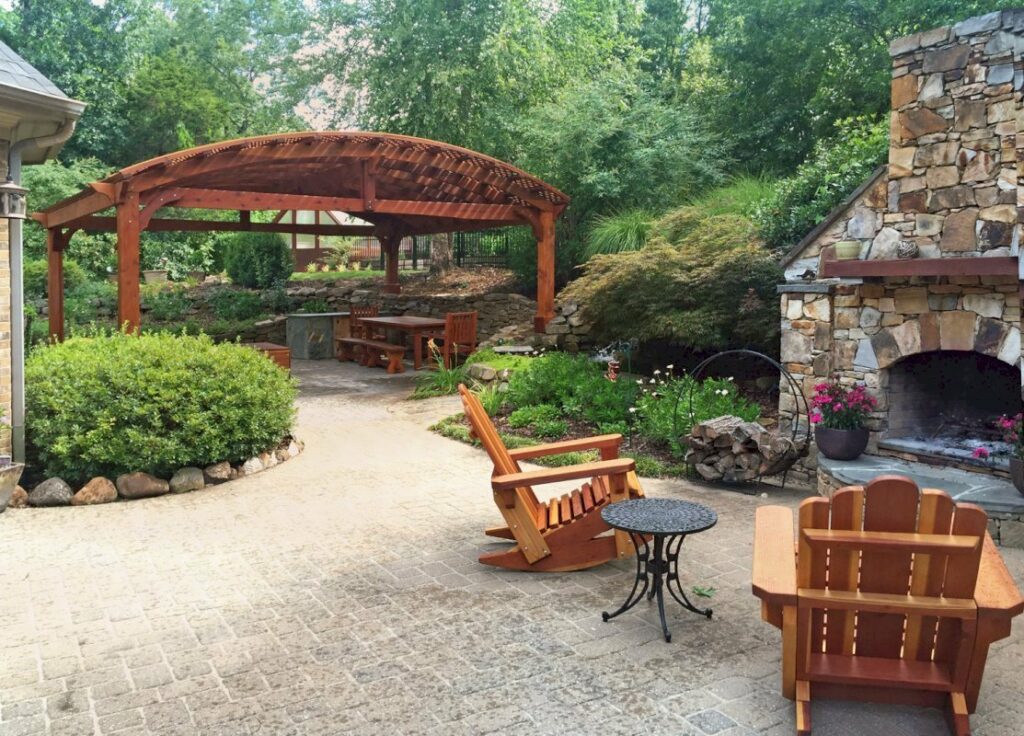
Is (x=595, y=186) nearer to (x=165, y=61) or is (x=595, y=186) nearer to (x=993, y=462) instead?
(x=993, y=462)

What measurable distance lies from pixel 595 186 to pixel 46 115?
33.4 ft

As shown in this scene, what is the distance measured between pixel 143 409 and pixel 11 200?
71.1 inches

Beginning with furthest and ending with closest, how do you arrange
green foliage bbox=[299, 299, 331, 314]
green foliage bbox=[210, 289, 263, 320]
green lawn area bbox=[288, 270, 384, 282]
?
green lawn area bbox=[288, 270, 384, 282] → green foliage bbox=[299, 299, 331, 314] → green foliage bbox=[210, 289, 263, 320]

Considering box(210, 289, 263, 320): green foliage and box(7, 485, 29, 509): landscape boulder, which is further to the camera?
box(210, 289, 263, 320): green foliage

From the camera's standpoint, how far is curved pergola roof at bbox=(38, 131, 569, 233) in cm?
1016

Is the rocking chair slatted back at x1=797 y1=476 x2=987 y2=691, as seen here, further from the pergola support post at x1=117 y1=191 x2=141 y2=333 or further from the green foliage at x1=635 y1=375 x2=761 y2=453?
the pergola support post at x1=117 y1=191 x2=141 y2=333

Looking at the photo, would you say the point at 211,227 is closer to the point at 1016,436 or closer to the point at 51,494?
the point at 51,494

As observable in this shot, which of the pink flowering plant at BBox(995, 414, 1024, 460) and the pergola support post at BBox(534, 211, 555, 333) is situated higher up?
the pergola support post at BBox(534, 211, 555, 333)

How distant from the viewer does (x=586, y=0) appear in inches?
847

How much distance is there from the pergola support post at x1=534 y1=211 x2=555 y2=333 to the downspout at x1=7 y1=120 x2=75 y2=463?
7.59 metres

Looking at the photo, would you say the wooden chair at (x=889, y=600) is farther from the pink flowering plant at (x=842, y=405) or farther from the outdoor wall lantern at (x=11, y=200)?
the outdoor wall lantern at (x=11, y=200)

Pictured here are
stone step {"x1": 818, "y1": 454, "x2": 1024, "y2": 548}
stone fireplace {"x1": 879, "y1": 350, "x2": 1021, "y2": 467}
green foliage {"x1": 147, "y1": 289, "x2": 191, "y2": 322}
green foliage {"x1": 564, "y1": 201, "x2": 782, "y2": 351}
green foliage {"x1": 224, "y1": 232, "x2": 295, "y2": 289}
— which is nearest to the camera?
stone step {"x1": 818, "y1": 454, "x2": 1024, "y2": 548}

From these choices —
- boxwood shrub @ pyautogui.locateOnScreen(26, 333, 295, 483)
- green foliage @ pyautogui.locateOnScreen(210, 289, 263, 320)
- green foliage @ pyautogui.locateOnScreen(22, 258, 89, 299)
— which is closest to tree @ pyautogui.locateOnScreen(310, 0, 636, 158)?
green foliage @ pyautogui.locateOnScreen(210, 289, 263, 320)

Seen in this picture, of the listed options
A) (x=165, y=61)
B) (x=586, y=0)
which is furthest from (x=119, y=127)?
(x=586, y=0)
